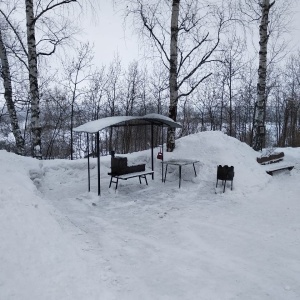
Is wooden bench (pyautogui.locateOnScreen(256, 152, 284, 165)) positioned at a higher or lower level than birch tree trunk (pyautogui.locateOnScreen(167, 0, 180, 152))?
lower

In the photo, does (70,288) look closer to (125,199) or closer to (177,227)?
(177,227)

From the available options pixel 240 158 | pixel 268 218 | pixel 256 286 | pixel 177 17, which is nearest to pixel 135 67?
pixel 177 17

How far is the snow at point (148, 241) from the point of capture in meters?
3.29

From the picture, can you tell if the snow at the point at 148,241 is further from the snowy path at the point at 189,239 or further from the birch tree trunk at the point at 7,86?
the birch tree trunk at the point at 7,86

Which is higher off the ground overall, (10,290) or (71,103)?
(71,103)

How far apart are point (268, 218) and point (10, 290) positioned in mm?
5289

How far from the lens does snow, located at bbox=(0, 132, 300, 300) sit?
3.29 m

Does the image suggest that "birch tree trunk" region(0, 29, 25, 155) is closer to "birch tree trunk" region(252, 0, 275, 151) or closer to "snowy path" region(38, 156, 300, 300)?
"snowy path" region(38, 156, 300, 300)

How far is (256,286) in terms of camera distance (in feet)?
11.3

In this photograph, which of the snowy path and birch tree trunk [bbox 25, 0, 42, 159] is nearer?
the snowy path

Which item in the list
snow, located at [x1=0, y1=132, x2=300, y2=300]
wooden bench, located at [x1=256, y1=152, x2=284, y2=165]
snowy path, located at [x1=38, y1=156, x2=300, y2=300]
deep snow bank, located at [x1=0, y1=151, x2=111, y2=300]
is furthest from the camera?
wooden bench, located at [x1=256, y1=152, x2=284, y2=165]

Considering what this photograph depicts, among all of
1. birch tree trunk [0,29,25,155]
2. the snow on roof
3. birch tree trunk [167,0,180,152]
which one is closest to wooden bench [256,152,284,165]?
birch tree trunk [167,0,180,152]

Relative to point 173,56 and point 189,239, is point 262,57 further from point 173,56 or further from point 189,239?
point 189,239

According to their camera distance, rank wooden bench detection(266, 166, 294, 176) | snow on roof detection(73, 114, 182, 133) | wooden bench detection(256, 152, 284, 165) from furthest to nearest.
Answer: wooden bench detection(256, 152, 284, 165)
wooden bench detection(266, 166, 294, 176)
snow on roof detection(73, 114, 182, 133)
